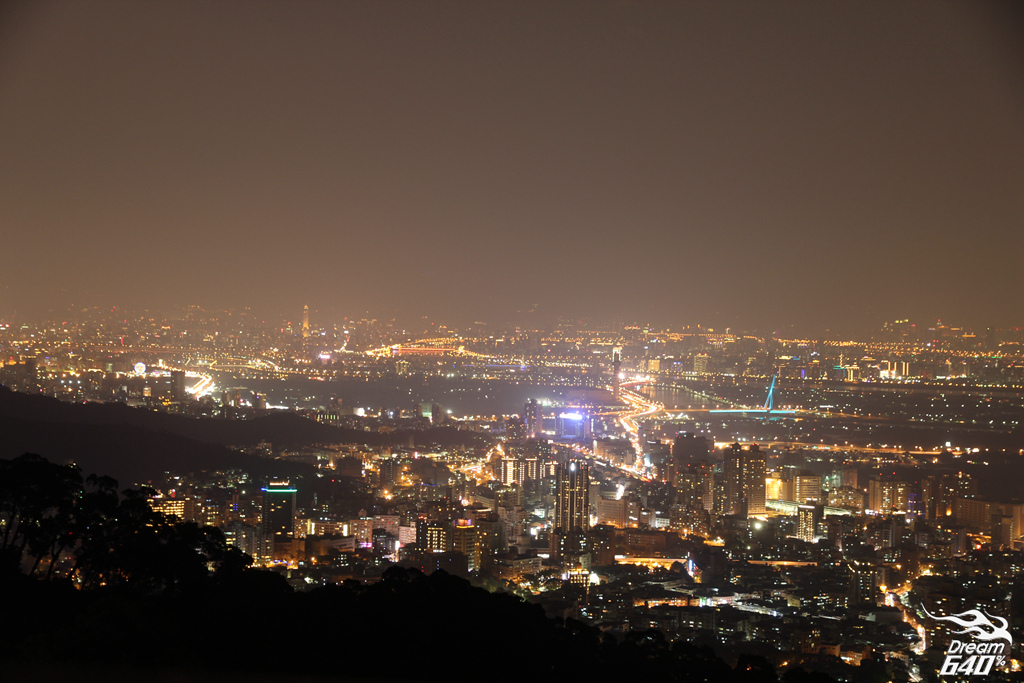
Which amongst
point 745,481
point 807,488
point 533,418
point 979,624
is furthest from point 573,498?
point 533,418

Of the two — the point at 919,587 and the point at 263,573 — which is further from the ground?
the point at 263,573

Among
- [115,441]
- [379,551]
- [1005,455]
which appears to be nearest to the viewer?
[379,551]

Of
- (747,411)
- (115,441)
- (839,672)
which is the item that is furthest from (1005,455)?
(115,441)

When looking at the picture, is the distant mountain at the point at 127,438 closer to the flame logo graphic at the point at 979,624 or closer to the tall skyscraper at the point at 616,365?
the tall skyscraper at the point at 616,365

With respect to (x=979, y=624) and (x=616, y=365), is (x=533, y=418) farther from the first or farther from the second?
(x=979, y=624)

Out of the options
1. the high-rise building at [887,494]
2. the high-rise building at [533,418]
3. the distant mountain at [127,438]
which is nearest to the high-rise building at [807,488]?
the high-rise building at [887,494]

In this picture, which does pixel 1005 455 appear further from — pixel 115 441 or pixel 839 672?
pixel 115 441
